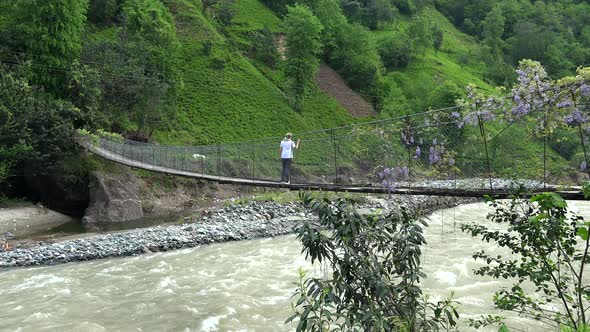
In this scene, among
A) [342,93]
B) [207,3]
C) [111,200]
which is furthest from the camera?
[207,3]

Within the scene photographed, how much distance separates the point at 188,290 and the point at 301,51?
2814 cm

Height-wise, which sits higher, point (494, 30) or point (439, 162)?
point (494, 30)

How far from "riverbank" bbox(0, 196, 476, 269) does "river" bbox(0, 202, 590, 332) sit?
50 centimetres

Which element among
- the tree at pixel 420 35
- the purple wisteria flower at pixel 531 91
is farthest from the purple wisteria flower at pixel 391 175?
the tree at pixel 420 35

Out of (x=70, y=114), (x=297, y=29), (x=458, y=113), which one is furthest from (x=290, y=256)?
(x=297, y=29)

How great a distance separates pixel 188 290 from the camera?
7.11 meters

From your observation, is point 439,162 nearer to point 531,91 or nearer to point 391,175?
point 391,175

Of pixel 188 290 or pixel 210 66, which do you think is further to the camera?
pixel 210 66

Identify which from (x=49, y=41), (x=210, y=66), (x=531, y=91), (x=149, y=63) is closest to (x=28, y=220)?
(x=49, y=41)

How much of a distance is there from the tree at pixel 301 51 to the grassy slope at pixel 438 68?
32.3 feet

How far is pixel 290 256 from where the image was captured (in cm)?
931

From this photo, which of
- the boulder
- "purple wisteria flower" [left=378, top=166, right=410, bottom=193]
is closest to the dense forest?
the boulder

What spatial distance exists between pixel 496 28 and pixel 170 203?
6195 cm

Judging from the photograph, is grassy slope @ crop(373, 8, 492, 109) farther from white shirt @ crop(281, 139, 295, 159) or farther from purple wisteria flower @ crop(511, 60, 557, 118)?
purple wisteria flower @ crop(511, 60, 557, 118)
